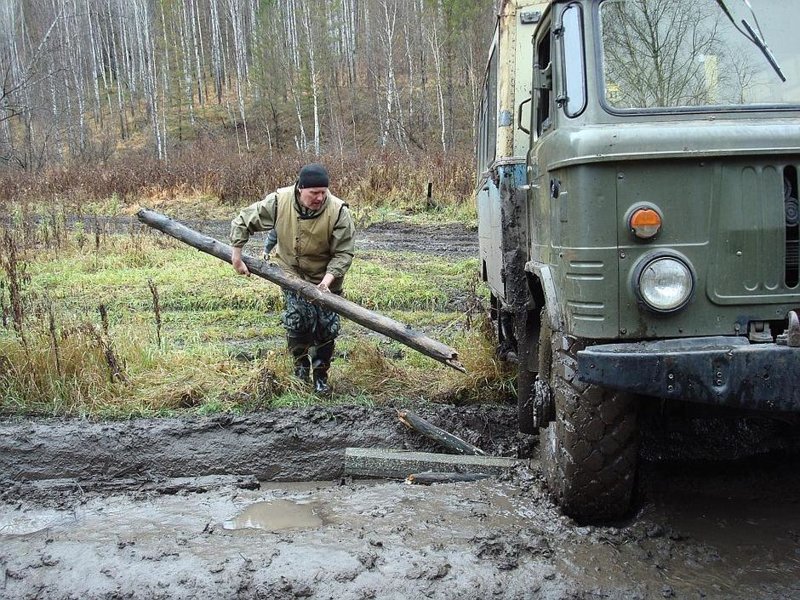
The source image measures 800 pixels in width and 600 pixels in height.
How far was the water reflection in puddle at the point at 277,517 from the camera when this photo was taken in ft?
12.2

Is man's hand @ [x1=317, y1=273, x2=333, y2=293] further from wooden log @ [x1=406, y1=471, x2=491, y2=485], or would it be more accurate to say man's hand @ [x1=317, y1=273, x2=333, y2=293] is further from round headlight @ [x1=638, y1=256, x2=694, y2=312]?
round headlight @ [x1=638, y1=256, x2=694, y2=312]

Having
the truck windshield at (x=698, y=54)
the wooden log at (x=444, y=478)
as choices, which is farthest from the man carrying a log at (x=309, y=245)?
the truck windshield at (x=698, y=54)

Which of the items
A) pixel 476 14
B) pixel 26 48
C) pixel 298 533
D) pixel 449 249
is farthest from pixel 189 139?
pixel 298 533

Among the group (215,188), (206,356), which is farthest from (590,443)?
(215,188)

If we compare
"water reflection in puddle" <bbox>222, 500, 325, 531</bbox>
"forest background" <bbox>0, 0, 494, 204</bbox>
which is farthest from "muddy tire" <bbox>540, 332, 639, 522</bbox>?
"forest background" <bbox>0, 0, 494, 204</bbox>

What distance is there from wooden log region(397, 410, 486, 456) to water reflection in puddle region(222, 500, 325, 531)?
1017 millimetres

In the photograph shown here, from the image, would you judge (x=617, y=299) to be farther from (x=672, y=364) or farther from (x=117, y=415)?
(x=117, y=415)

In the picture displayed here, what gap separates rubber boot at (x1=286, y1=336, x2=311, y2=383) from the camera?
5641mm

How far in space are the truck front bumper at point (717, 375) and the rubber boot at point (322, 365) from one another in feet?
10.5

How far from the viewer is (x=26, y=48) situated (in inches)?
1227

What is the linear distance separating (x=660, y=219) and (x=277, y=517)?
2.37 m

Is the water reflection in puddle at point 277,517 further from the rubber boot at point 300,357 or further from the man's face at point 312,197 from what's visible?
the man's face at point 312,197

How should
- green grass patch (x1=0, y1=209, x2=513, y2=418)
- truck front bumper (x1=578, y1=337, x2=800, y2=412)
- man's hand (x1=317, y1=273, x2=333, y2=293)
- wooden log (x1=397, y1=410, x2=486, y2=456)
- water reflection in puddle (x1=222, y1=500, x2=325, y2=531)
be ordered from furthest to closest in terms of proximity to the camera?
green grass patch (x1=0, y1=209, x2=513, y2=418) < man's hand (x1=317, y1=273, x2=333, y2=293) < wooden log (x1=397, y1=410, x2=486, y2=456) < water reflection in puddle (x1=222, y1=500, x2=325, y2=531) < truck front bumper (x1=578, y1=337, x2=800, y2=412)

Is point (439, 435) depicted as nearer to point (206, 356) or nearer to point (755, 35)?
point (206, 356)
